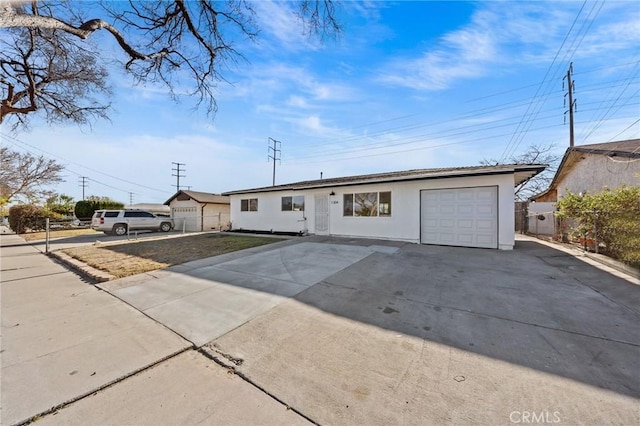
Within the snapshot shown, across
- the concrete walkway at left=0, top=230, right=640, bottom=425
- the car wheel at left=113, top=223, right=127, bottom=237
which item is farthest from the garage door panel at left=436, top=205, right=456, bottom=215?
the car wheel at left=113, top=223, right=127, bottom=237

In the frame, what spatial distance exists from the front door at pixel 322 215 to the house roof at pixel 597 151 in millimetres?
10706

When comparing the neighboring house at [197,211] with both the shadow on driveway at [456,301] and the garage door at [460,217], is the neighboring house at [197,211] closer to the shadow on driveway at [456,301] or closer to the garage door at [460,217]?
the shadow on driveway at [456,301]

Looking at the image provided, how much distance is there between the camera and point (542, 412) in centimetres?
175

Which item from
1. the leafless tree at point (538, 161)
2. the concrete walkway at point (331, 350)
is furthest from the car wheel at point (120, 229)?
the leafless tree at point (538, 161)

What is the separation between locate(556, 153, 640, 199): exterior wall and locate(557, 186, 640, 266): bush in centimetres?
102

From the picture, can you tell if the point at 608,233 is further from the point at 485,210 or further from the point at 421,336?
the point at 421,336

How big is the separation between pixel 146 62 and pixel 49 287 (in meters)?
6.59

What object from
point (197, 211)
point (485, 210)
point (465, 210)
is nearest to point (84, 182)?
point (197, 211)

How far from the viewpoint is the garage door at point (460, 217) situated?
8.57m

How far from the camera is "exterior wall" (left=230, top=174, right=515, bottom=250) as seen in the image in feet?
27.3

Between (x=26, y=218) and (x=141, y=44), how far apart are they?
22.3 m

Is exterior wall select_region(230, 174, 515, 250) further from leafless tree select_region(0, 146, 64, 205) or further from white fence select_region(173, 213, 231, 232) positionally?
leafless tree select_region(0, 146, 64, 205)

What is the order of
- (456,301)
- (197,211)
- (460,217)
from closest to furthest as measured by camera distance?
(456,301), (460,217), (197,211)

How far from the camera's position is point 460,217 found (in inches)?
358
